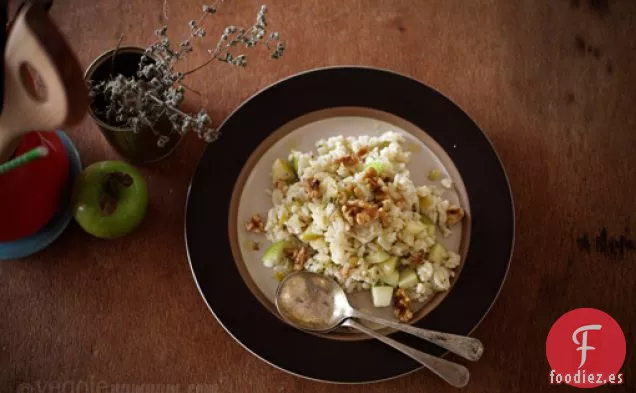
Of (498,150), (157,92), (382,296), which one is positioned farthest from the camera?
(498,150)

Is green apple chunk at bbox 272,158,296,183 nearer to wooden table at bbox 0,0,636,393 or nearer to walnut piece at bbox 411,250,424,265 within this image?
A: wooden table at bbox 0,0,636,393

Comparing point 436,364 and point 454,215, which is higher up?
point 454,215

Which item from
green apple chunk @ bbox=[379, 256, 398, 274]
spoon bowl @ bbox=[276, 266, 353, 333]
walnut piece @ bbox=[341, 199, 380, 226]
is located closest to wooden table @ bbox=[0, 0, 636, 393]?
spoon bowl @ bbox=[276, 266, 353, 333]

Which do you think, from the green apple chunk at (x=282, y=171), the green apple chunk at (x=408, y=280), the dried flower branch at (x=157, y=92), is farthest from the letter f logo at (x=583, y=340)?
the dried flower branch at (x=157, y=92)

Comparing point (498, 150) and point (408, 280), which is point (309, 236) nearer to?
point (408, 280)

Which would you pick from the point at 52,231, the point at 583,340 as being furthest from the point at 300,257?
the point at 583,340

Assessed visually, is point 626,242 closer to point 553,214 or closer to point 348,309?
point 553,214
